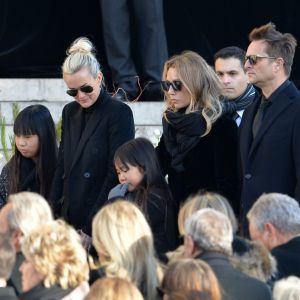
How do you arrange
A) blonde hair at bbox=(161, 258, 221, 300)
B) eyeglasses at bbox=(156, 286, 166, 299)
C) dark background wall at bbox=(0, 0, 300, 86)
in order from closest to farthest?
blonde hair at bbox=(161, 258, 221, 300)
eyeglasses at bbox=(156, 286, 166, 299)
dark background wall at bbox=(0, 0, 300, 86)

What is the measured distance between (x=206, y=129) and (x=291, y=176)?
540 millimetres

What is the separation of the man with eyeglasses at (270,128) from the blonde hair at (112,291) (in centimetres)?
206

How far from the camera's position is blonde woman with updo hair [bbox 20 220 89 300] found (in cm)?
476

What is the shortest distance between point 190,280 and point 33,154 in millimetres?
2883

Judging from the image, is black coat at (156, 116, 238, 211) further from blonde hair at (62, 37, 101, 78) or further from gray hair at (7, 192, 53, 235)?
gray hair at (7, 192, 53, 235)

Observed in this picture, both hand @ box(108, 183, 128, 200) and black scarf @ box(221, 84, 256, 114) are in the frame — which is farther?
black scarf @ box(221, 84, 256, 114)

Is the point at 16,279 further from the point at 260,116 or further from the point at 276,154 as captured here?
the point at 260,116

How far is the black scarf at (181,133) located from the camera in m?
6.59

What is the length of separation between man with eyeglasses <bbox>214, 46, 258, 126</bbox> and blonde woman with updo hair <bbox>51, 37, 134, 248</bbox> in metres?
0.75

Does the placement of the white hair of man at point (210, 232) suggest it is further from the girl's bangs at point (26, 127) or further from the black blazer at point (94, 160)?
the girl's bangs at point (26, 127)

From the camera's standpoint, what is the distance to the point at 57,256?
15.7 ft

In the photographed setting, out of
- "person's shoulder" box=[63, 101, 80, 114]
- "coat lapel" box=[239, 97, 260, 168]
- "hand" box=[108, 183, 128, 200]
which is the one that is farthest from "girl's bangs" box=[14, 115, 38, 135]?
"coat lapel" box=[239, 97, 260, 168]

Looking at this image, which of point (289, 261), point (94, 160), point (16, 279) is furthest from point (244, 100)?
point (16, 279)

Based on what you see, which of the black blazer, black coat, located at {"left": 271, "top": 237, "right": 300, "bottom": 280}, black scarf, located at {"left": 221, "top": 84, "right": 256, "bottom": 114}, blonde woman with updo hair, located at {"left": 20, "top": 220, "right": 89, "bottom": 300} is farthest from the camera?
black scarf, located at {"left": 221, "top": 84, "right": 256, "bottom": 114}
